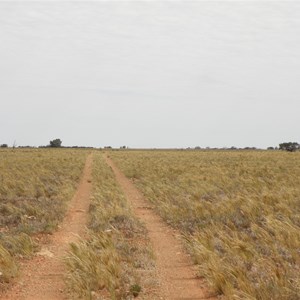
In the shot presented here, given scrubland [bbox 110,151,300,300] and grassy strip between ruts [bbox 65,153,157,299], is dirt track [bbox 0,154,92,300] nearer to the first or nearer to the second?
grassy strip between ruts [bbox 65,153,157,299]

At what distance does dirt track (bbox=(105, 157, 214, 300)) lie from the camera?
6508 millimetres

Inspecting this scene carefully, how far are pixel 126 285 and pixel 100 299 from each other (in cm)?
73

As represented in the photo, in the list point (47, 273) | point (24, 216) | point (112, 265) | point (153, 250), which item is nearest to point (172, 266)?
point (153, 250)

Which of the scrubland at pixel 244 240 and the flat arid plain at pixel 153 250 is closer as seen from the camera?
the scrubland at pixel 244 240

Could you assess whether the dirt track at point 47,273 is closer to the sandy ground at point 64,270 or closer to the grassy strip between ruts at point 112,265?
the sandy ground at point 64,270

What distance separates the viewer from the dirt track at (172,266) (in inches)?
256

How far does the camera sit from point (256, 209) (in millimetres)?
12680

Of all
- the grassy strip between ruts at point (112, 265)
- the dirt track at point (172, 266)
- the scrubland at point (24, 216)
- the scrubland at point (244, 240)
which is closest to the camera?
the scrubland at point (244, 240)

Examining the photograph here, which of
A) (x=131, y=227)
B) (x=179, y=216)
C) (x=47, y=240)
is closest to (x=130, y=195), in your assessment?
(x=179, y=216)

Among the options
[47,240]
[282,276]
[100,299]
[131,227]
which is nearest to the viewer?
[100,299]

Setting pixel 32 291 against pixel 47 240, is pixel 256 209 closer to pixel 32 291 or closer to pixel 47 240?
pixel 47 240

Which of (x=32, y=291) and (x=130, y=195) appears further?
(x=130, y=195)

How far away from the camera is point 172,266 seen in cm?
789

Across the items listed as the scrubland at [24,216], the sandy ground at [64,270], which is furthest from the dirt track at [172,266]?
the scrubland at [24,216]
